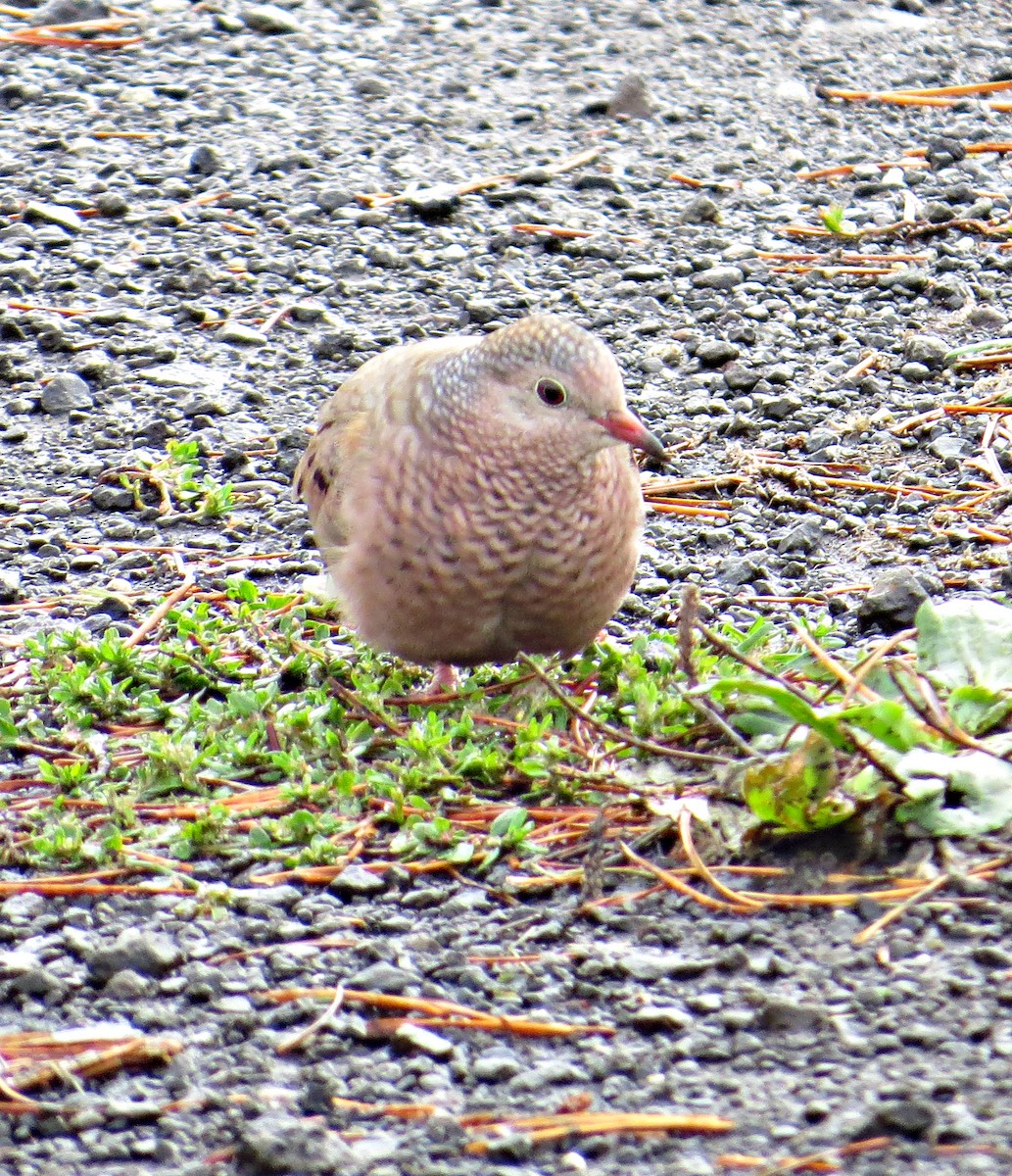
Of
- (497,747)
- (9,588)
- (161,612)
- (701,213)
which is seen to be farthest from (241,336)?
(497,747)

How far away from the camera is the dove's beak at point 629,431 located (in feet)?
12.3

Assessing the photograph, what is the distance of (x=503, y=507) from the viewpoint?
3.78 meters

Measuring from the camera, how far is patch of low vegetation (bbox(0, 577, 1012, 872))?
313 centimetres

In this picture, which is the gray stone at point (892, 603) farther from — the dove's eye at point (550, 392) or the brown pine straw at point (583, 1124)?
the brown pine straw at point (583, 1124)

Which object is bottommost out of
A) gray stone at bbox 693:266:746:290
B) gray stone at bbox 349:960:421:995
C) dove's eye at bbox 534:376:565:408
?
gray stone at bbox 349:960:421:995

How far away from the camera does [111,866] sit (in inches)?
134

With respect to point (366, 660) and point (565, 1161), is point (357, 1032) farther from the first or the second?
point (366, 660)

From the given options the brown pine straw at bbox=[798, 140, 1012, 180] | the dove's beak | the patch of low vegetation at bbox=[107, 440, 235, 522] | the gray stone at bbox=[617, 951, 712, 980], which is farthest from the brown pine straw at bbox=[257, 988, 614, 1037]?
the brown pine straw at bbox=[798, 140, 1012, 180]

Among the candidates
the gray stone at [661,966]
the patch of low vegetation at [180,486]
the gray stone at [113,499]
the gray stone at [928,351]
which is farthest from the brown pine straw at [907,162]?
the gray stone at [661,966]

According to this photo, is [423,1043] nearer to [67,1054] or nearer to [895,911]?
[67,1054]

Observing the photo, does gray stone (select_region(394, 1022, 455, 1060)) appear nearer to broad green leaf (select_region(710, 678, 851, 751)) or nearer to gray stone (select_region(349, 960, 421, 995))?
gray stone (select_region(349, 960, 421, 995))

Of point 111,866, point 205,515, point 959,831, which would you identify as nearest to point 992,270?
point 205,515

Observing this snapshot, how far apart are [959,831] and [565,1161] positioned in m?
1.00

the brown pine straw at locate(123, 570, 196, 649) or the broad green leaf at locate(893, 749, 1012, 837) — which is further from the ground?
the broad green leaf at locate(893, 749, 1012, 837)
